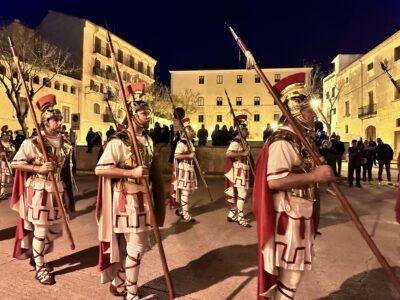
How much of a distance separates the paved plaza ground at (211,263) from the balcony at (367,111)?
1142 inches

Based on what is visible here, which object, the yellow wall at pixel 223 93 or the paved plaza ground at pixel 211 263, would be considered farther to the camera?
the yellow wall at pixel 223 93

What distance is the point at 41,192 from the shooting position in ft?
15.3

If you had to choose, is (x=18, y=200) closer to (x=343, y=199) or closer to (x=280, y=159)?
(x=280, y=159)

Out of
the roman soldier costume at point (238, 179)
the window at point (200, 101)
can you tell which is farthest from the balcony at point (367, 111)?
the roman soldier costume at point (238, 179)

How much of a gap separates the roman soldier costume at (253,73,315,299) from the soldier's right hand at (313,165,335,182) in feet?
0.79

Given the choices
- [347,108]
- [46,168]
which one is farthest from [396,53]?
[46,168]

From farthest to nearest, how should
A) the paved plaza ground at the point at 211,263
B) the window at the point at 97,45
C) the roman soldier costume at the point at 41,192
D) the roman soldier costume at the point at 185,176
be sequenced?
1. the window at the point at 97,45
2. the roman soldier costume at the point at 185,176
3. the roman soldier costume at the point at 41,192
4. the paved plaza ground at the point at 211,263

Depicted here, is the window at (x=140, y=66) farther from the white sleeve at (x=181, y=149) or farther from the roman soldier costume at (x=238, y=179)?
the roman soldier costume at (x=238, y=179)

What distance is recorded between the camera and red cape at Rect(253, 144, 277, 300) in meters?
3.06

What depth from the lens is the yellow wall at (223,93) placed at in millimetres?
59906

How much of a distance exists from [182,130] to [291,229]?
6.16m

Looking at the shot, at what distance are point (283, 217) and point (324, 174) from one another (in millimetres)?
541

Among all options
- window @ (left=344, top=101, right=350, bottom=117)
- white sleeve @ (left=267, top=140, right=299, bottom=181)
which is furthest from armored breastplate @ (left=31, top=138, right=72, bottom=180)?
window @ (left=344, top=101, right=350, bottom=117)

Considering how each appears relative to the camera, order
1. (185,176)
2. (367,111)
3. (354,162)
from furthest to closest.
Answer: (367,111), (354,162), (185,176)
